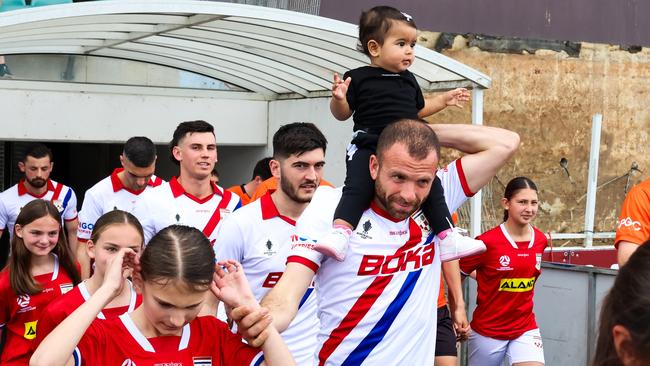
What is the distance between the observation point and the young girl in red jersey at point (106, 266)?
15.0 feet

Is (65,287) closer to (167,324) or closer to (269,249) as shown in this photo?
(269,249)

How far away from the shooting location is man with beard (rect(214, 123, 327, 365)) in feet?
18.8

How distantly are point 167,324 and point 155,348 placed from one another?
119 millimetres

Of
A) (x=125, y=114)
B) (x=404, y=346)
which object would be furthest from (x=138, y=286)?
(x=125, y=114)

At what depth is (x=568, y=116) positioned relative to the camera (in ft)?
58.8

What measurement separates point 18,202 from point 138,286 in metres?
6.70

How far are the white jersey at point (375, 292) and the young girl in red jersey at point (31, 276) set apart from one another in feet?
8.51

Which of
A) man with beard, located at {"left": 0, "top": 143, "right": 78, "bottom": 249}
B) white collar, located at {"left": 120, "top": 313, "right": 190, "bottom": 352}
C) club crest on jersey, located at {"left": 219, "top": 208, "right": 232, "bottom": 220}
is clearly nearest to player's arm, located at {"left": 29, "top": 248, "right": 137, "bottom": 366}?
white collar, located at {"left": 120, "top": 313, "right": 190, "bottom": 352}

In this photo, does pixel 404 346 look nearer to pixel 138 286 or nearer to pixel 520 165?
pixel 138 286

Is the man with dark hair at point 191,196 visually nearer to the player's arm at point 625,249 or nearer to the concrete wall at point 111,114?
the player's arm at point 625,249

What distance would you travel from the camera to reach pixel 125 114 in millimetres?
11758

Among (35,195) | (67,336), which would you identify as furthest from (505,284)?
(67,336)

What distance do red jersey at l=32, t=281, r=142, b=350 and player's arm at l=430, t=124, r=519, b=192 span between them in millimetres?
1713

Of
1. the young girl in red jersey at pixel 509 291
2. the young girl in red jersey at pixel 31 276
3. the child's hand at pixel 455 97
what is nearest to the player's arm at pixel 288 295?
the child's hand at pixel 455 97
